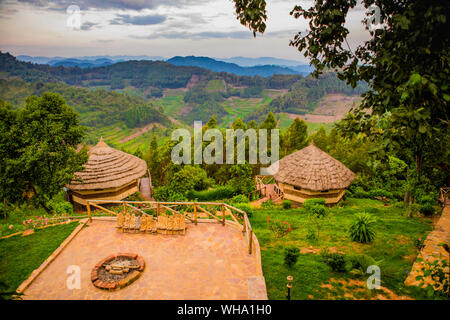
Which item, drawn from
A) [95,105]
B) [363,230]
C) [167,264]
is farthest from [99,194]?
[95,105]

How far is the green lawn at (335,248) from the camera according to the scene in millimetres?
6227

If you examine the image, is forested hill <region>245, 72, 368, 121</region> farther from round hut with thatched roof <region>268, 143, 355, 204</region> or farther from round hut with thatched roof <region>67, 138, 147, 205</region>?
round hut with thatched roof <region>67, 138, 147, 205</region>

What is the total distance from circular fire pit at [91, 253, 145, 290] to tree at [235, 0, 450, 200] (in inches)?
238

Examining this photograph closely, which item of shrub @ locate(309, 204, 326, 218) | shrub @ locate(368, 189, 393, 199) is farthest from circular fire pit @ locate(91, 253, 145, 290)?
shrub @ locate(368, 189, 393, 199)

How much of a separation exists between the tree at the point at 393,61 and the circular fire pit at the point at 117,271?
6052mm

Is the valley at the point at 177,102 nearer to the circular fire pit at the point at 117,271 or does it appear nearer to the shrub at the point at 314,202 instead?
the shrub at the point at 314,202

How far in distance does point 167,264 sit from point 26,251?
4.37 metres

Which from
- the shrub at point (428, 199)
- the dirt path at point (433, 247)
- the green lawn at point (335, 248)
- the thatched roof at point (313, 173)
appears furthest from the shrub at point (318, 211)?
the shrub at point (428, 199)

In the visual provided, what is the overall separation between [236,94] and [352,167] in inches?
6160

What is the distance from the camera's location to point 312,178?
1736cm

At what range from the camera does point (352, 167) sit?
79.2ft

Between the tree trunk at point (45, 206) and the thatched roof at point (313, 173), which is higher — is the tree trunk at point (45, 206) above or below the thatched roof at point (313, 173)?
below

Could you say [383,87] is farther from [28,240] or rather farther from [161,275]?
[28,240]
